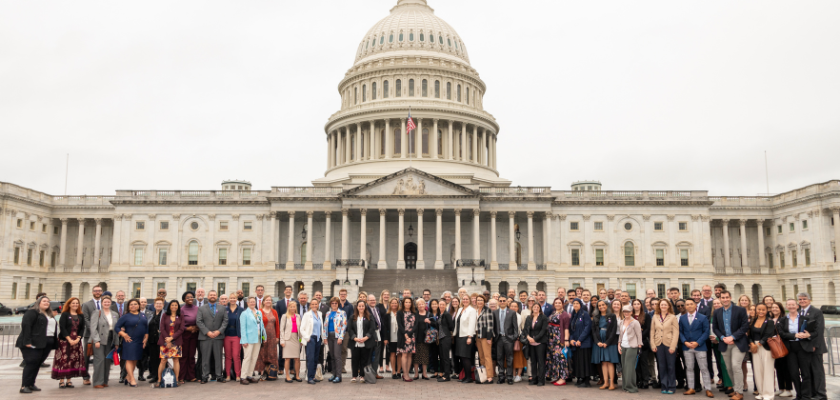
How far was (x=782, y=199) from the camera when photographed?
67.0m

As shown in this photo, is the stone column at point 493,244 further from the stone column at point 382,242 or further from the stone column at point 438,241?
the stone column at point 382,242

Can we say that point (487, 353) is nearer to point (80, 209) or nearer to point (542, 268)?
point (542, 268)

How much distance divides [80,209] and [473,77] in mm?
46172

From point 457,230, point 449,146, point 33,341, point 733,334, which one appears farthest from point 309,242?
point 733,334

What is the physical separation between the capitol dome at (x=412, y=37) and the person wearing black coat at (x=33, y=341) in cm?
6695

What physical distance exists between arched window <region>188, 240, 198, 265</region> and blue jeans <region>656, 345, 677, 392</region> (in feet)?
184

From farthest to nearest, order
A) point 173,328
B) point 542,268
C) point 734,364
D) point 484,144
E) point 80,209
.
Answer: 1. point 484,144
2. point 80,209
3. point 542,268
4. point 173,328
5. point 734,364

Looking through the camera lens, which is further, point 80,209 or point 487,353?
point 80,209

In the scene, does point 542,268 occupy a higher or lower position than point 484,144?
lower

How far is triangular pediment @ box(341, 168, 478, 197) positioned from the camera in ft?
205

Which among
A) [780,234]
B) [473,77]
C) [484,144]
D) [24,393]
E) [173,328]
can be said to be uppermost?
[473,77]

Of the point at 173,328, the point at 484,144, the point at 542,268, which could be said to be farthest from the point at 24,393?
the point at 484,144

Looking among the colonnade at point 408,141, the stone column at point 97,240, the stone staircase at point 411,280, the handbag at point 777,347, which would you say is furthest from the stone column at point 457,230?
the handbag at point 777,347

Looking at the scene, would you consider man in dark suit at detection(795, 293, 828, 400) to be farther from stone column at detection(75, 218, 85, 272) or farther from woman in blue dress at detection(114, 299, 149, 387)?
stone column at detection(75, 218, 85, 272)
